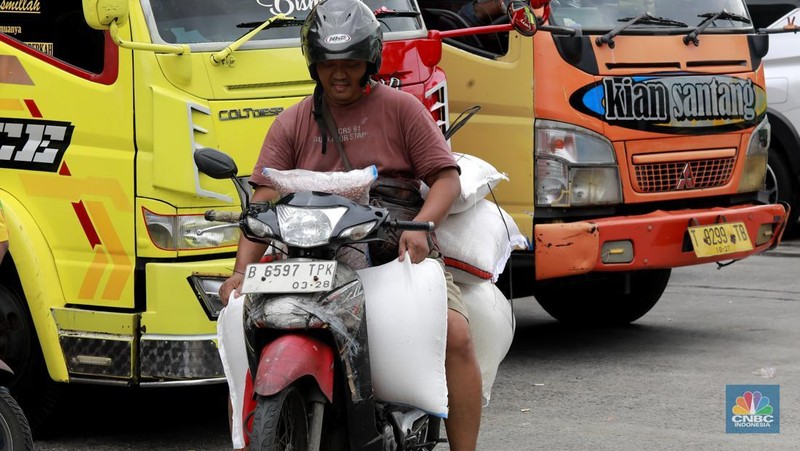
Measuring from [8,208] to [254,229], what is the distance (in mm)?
2037

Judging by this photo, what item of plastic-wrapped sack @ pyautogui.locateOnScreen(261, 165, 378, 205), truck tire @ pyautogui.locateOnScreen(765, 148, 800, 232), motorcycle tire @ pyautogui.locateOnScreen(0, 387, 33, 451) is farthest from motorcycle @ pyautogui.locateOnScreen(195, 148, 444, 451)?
truck tire @ pyautogui.locateOnScreen(765, 148, 800, 232)

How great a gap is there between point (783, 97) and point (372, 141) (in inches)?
318

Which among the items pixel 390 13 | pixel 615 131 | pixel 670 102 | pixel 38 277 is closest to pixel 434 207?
pixel 38 277

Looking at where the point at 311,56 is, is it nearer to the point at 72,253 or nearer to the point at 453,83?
the point at 72,253

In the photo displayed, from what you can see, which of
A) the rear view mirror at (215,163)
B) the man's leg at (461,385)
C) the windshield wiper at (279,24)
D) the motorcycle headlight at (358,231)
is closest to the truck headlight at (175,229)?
the windshield wiper at (279,24)

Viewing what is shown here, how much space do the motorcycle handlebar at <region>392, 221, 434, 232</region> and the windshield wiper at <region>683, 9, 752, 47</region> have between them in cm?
399

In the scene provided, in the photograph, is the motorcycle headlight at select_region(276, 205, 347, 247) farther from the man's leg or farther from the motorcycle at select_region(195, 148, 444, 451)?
the man's leg

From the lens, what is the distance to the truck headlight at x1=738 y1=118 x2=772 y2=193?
8.27m

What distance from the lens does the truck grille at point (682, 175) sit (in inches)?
307

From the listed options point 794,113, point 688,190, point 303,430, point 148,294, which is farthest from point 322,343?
point 794,113

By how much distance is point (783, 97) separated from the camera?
473 inches

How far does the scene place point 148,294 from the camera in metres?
5.70

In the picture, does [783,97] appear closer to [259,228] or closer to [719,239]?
[719,239]

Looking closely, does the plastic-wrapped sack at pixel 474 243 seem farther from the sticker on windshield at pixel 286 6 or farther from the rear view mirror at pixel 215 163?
the sticker on windshield at pixel 286 6
